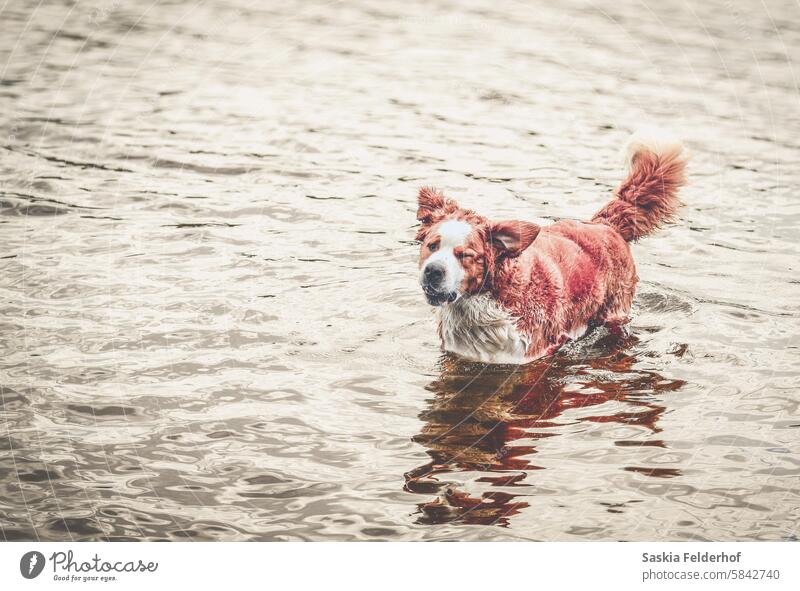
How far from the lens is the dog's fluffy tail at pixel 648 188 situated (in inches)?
401

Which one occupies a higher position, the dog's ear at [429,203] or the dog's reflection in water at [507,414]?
the dog's ear at [429,203]

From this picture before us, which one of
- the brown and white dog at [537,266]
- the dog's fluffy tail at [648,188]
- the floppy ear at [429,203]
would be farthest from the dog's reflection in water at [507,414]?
the floppy ear at [429,203]

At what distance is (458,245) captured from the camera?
8398mm

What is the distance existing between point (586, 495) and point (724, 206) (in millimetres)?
7236

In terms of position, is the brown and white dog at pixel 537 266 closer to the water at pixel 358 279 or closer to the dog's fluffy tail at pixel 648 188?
the dog's fluffy tail at pixel 648 188

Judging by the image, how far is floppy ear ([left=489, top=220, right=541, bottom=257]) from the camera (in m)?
8.58

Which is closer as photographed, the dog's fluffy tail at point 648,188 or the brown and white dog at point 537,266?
the brown and white dog at point 537,266

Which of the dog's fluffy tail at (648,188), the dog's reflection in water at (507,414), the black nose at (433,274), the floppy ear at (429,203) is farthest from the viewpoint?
the dog's fluffy tail at (648,188)

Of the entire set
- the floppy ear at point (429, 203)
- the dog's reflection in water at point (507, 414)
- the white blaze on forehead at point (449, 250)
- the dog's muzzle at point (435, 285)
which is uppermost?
the floppy ear at point (429, 203)

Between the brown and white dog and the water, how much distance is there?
304mm

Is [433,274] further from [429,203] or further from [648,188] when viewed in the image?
[648,188]

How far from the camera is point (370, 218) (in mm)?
12664

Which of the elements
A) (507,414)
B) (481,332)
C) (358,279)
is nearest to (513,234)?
(481,332)
